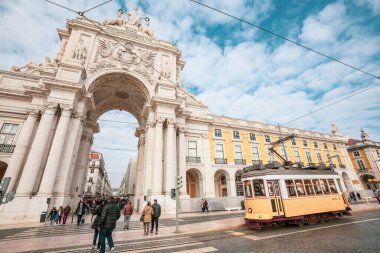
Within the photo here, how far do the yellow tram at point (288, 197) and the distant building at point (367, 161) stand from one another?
149 feet

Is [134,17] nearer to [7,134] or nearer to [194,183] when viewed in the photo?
[7,134]

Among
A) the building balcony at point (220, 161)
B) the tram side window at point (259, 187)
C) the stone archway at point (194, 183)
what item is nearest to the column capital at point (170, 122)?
the stone archway at point (194, 183)

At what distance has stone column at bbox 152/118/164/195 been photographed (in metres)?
17.6

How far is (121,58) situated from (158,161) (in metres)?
13.1

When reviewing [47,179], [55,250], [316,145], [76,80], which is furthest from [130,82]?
[316,145]

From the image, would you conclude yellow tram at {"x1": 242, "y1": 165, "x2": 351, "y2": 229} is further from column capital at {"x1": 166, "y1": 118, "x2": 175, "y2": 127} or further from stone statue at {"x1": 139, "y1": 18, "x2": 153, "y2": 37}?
stone statue at {"x1": 139, "y1": 18, "x2": 153, "y2": 37}

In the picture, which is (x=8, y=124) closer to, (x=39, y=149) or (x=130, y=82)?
(x=39, y=149)

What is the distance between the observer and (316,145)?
35.9 metres

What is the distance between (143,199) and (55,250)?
12417 millimetres

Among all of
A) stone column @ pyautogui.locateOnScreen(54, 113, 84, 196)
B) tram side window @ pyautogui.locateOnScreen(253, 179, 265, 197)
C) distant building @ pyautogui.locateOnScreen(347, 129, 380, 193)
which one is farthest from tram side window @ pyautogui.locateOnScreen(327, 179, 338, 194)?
distant building @ pyautogui.locateOnScreen(347, 129, 380, 193)

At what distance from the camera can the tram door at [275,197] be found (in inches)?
351

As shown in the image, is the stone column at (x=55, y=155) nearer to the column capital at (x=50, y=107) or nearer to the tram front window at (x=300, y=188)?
the column capital at (x=50, y=107)

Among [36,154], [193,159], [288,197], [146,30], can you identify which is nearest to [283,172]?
[288,197]

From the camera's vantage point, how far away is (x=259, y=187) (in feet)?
31.1
